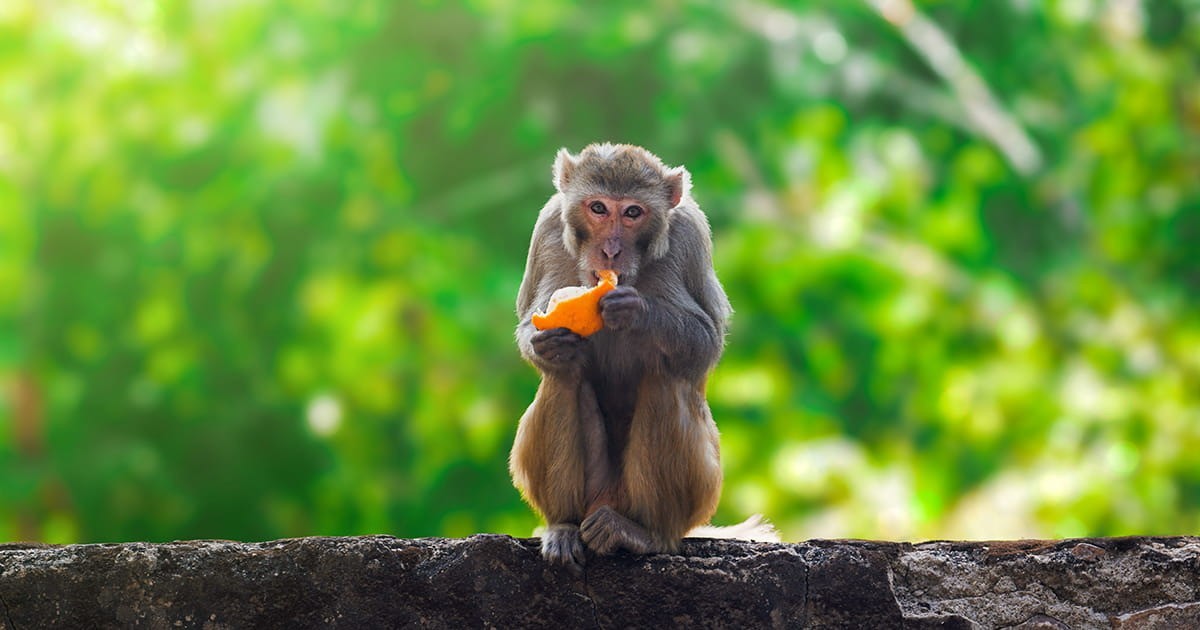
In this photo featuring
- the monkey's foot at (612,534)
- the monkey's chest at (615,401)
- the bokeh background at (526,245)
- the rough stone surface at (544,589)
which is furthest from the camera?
the bokeh background at (526,245)

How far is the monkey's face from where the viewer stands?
4.29 meters

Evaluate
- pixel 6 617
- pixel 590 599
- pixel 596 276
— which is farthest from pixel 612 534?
pixel 6 617

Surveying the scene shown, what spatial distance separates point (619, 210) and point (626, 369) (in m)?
0.53

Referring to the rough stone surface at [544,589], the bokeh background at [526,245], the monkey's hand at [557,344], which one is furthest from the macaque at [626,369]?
A: the bokeh background at [526,245]

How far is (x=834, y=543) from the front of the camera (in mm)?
3711

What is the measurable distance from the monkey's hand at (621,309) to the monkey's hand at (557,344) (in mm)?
116

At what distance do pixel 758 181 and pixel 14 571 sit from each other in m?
8.17

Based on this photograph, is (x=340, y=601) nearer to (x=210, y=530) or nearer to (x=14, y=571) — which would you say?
(x=14, y=571)

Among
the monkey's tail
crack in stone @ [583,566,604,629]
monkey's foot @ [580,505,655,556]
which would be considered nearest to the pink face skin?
monkey's foot @ [580,505,655,556]

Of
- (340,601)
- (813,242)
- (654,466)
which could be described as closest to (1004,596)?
(654,466)

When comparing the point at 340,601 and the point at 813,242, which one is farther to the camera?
the point at 813,242

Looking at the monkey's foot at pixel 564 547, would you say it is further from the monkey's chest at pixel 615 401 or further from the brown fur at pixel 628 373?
the monkey's chest at pixel 615 401

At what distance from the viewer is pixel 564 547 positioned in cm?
380

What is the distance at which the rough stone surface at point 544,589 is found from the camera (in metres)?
3.57
